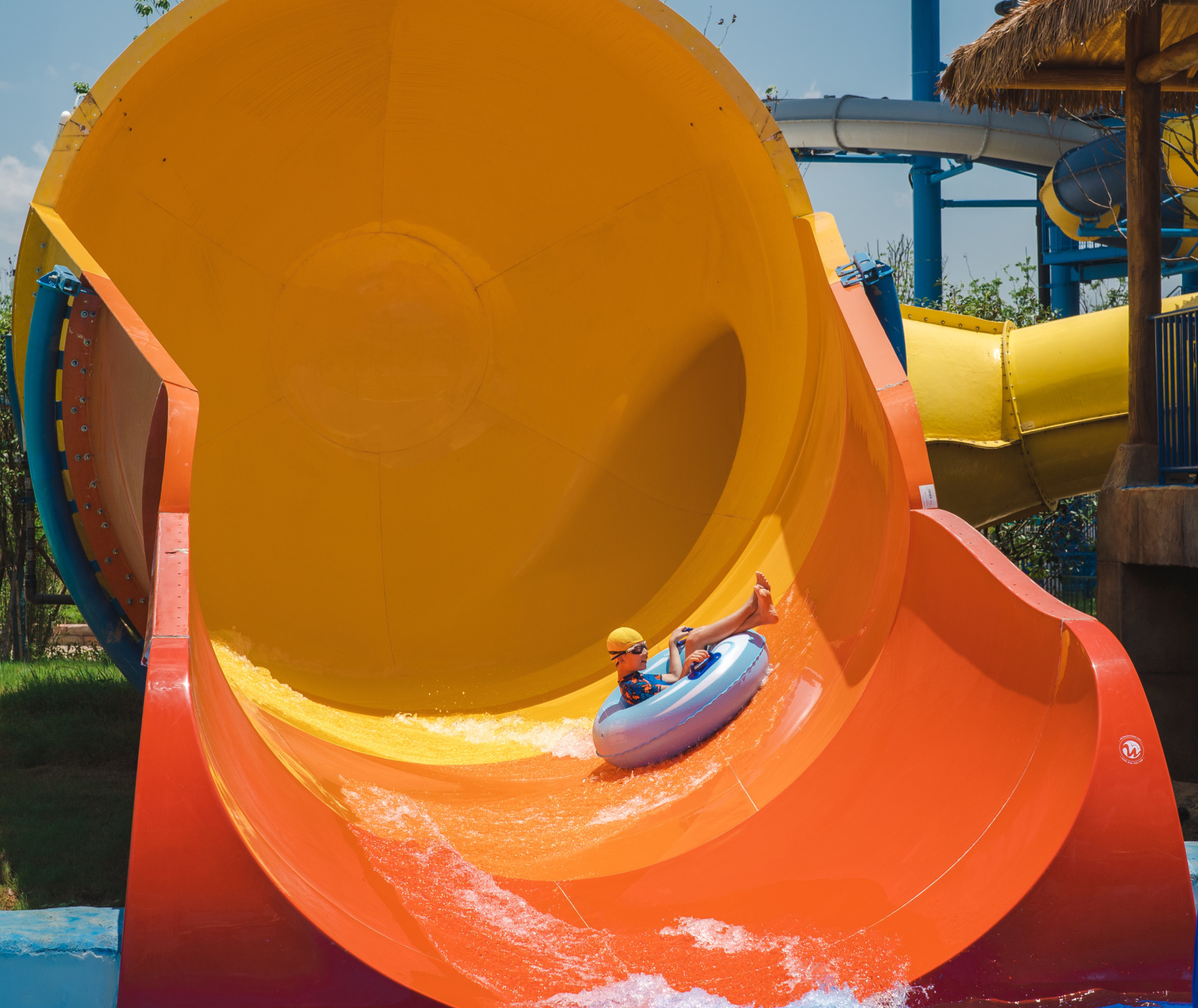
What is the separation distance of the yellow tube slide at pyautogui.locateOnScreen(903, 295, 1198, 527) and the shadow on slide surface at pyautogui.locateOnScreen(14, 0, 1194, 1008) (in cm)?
160

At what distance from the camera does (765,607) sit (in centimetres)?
414

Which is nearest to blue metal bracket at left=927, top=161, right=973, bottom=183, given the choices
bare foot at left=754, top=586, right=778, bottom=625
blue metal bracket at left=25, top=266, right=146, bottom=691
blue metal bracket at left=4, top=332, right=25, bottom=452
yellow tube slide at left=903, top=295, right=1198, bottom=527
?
yellow tube slide at left=903, top=295, right=1198, bottom=527

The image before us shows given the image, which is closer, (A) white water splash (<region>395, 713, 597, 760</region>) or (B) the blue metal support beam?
(A) white water splash (<region>395, 713, 597, 760</region>)

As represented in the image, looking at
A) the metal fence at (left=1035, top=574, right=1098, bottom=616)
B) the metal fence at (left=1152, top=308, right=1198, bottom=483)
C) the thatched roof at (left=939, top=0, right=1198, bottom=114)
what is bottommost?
the metal fence at (left=1035, top=574, right=1098, bottom=616)

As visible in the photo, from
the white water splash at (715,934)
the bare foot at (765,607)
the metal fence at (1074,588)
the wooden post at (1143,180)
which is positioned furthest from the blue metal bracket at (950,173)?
the white water splash at (715,934)

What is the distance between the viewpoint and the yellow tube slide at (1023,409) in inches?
235

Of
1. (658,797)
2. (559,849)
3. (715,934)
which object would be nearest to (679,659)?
(658,797)

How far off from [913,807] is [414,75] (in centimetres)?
425

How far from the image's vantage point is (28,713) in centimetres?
526

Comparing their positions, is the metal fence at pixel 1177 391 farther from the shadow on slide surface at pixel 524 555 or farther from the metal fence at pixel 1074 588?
the metal fence at pixel 1074 588

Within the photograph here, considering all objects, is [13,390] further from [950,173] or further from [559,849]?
[950,173]

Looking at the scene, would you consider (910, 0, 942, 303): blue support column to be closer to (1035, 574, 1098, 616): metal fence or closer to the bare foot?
(1035, 574, 1098, 616): metal fence

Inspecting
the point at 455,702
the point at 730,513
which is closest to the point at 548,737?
the point at 455,702

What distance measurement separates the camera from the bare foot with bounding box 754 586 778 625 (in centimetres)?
412
